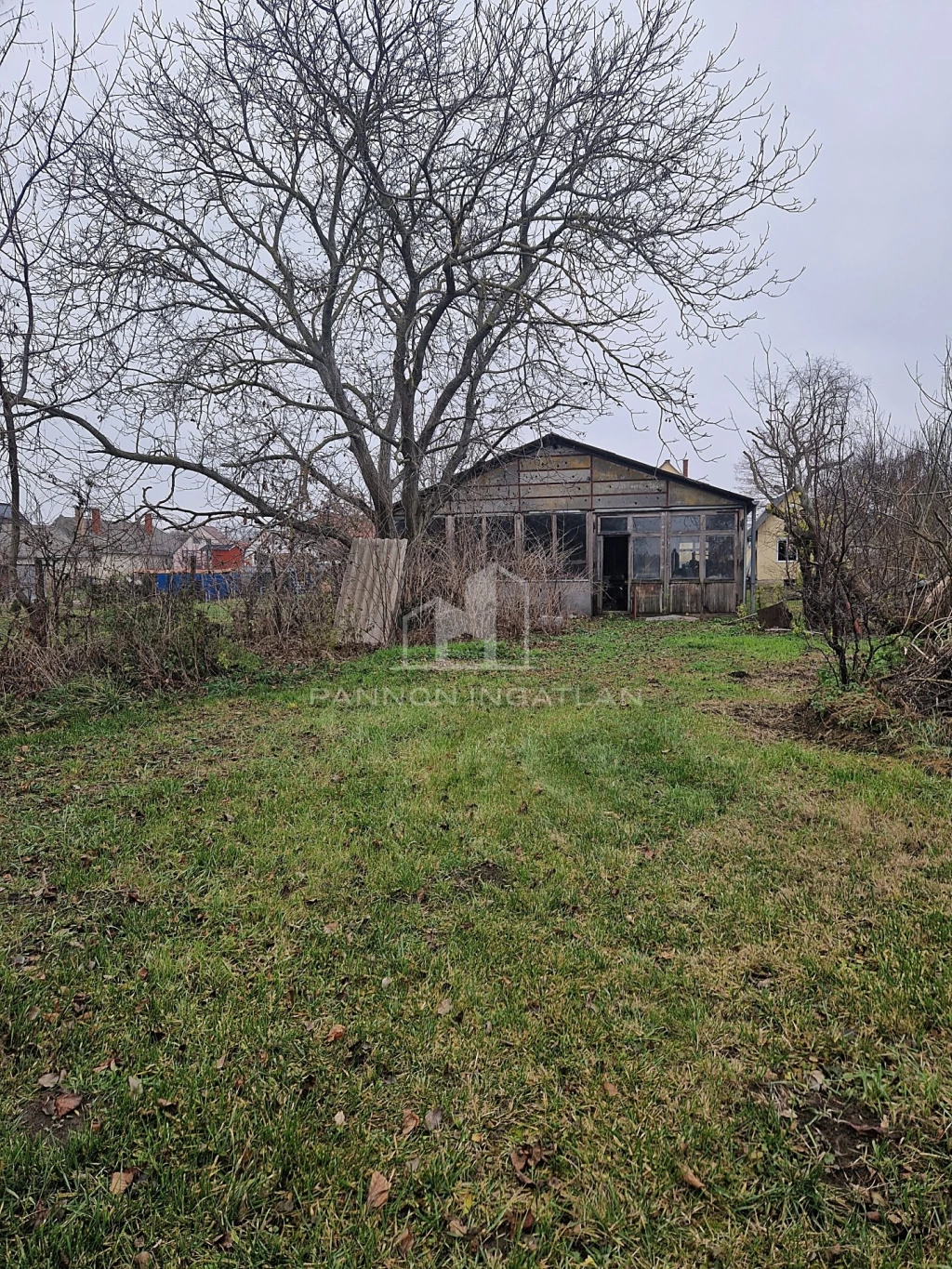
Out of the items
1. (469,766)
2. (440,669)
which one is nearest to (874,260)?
(440,669)

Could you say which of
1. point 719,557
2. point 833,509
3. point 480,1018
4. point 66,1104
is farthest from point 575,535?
point 66,1104

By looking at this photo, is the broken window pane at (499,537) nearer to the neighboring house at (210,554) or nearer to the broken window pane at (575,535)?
the broken window pane at (575,535)

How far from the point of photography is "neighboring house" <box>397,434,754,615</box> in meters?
17.6

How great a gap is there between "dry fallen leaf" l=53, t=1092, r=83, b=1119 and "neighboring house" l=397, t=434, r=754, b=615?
16.2 metres

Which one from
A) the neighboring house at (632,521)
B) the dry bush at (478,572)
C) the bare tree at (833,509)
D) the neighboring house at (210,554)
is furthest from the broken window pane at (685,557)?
the neighboring house at (210,554)

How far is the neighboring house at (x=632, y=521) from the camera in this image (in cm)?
1758

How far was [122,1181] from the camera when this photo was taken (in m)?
1.60

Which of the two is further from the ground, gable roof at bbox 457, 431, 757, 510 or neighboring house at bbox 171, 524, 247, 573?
gable roof at bbox 457, 431, 757, 510

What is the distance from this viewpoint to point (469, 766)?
15.4 ft

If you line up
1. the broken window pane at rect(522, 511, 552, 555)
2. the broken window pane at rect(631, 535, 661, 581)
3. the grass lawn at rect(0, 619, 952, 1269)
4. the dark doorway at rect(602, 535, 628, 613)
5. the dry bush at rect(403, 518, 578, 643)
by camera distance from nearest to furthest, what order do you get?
the grass lawn at rect(0, 619, 952, 1269), the dry bush at rect(403, 518, 578, 643), the broken window pane at rect(522, 511, 552, 555), the broken window pane at rect(631, 535, 661, 581), the dark doorway at rect(602, 535, 628, 613)

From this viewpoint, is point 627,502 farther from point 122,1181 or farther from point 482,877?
point 122,1181

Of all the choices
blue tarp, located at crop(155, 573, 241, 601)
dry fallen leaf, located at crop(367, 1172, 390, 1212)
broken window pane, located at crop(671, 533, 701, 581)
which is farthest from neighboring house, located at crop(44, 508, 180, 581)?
broken window pane, located at crop(671, 533, 701, 581)

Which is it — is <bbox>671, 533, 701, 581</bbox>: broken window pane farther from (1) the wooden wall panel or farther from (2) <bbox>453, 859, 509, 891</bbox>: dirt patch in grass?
(2) <bbox>453, 859, 509, 891</bbox>: dirt patch in grass

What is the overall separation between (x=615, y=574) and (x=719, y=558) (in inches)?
125
